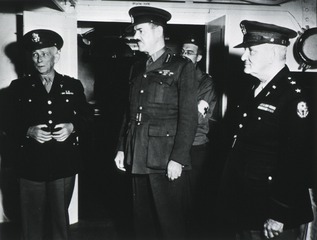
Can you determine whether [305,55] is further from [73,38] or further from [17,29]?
[17,29]

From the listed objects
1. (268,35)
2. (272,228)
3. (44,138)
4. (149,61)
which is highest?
(268,35)

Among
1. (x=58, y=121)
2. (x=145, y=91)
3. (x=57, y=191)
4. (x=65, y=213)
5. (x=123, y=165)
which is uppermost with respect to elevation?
(x=145, y=91)

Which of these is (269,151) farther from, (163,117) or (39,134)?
(39,134)

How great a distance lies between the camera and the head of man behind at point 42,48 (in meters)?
2.64

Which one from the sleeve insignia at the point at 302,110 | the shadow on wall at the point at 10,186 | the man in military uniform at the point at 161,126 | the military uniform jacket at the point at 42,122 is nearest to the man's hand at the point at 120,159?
the man in military uniform at the point at 161,126

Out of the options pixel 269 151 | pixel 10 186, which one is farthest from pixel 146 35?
pixel 10 186

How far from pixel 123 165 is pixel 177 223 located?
1.98 ft

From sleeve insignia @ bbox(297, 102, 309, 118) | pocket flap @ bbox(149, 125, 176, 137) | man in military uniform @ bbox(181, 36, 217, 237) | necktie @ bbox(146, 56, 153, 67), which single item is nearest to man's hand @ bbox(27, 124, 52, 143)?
pocket flap @ bbox(149, 125, 176, 137)

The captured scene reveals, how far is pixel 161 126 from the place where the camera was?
2385 mm

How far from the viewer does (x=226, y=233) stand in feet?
11.4

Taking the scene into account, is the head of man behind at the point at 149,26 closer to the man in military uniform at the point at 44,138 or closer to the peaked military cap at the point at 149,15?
the peaked military cap at the point at 149,15

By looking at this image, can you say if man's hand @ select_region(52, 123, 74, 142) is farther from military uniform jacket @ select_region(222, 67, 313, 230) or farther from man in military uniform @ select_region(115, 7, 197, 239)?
military uniform jacket @ select_region(222, 67, 313, 230)

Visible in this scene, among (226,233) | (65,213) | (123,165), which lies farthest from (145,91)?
(226,233)

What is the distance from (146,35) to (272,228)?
1.52m
